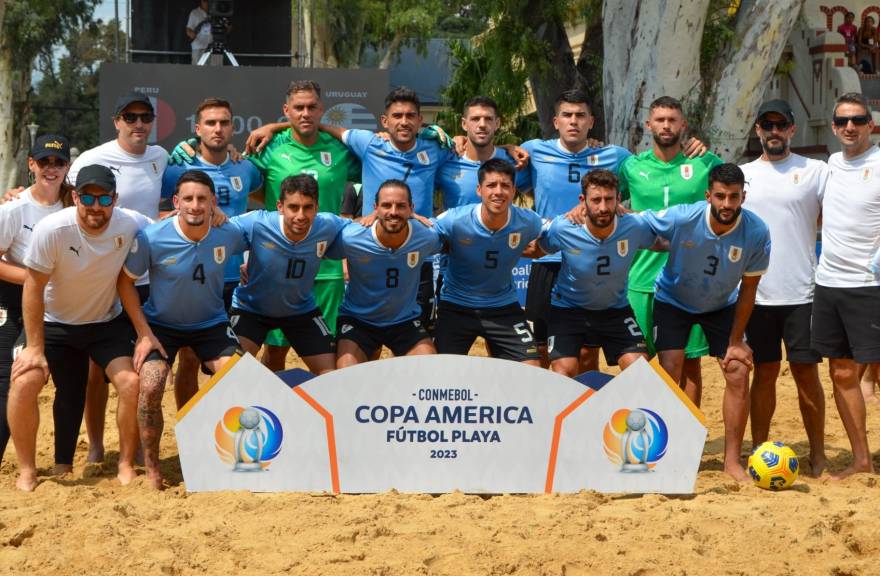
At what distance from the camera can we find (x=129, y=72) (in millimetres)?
14000

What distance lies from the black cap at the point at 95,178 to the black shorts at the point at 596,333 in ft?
9.86

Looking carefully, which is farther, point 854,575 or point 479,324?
point 479,324

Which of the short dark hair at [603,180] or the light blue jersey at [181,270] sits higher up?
the short dark hair at [603,180]

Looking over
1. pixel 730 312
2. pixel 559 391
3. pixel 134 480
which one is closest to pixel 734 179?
pixel 730 312

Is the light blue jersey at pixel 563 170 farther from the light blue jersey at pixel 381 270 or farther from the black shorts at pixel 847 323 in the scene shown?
the black shorts at pixel 847 323

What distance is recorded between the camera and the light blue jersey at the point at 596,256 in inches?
296

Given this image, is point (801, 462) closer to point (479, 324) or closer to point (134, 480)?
point (479, 324)

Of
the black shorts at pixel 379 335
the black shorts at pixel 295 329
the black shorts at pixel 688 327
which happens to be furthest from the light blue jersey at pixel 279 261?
the black shorts at pixel 688 327

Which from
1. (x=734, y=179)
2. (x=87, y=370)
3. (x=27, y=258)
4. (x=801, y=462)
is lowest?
(x=801, y=462)

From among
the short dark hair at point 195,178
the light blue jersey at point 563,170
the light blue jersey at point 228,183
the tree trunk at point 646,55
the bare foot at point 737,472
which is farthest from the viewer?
the tree trunk at point 646,55

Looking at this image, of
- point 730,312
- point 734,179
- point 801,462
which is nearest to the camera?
point 734,179

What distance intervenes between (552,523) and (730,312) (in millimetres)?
2481

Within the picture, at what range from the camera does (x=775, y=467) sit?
6.86m

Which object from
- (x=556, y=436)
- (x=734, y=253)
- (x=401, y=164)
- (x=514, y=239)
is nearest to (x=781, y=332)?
(x=734, y=253)
